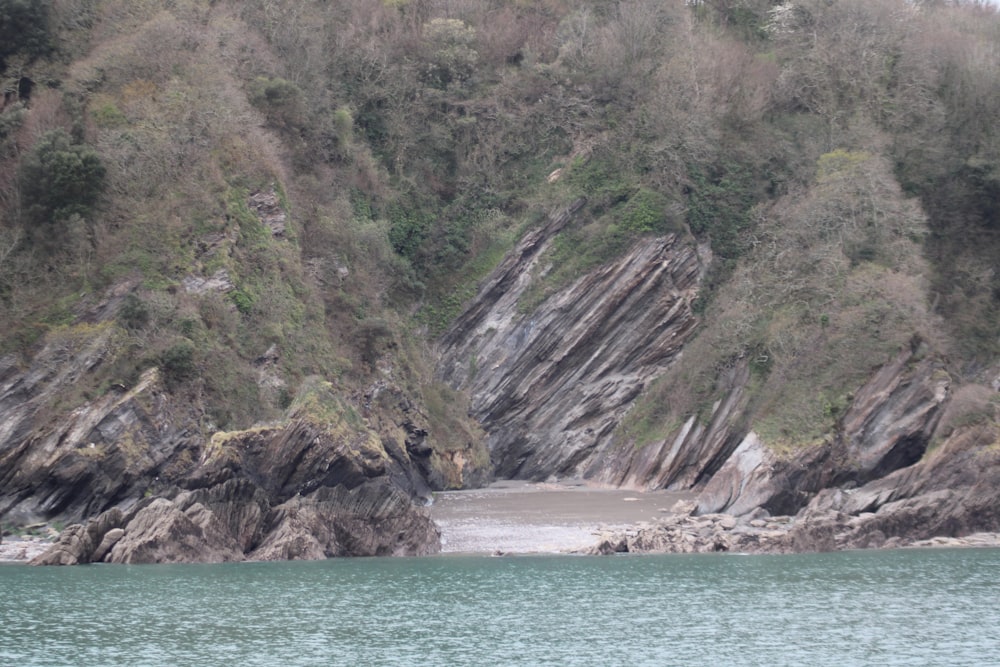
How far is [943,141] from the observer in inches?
2144

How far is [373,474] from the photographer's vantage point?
124 feet

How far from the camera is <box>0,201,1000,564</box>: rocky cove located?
116 ft

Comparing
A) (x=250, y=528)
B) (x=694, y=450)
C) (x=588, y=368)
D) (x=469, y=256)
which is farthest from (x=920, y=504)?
(x=469, y=256)

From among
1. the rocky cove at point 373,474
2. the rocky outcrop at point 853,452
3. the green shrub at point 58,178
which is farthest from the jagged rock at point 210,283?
the rocky outcrop at point 853,452

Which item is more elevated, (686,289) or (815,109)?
(815,109)

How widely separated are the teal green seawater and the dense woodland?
29.6ft

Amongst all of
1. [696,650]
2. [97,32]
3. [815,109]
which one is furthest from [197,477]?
[815,109]

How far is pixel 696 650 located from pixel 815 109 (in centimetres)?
3957

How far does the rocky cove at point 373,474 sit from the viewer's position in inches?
1388

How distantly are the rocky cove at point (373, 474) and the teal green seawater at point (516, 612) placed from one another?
1746 mm

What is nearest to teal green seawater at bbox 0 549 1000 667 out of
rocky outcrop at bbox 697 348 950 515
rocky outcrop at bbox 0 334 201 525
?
rocky outcrop at bbox 0 334 201 525

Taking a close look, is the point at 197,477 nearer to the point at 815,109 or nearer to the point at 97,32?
the point at 97,32

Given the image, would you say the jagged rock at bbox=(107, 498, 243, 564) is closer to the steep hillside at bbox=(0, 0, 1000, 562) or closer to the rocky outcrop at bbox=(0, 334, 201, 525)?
the steep hillside at bbox=(0, 0, 1000, 562)

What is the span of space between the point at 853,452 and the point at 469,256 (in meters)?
22.9
